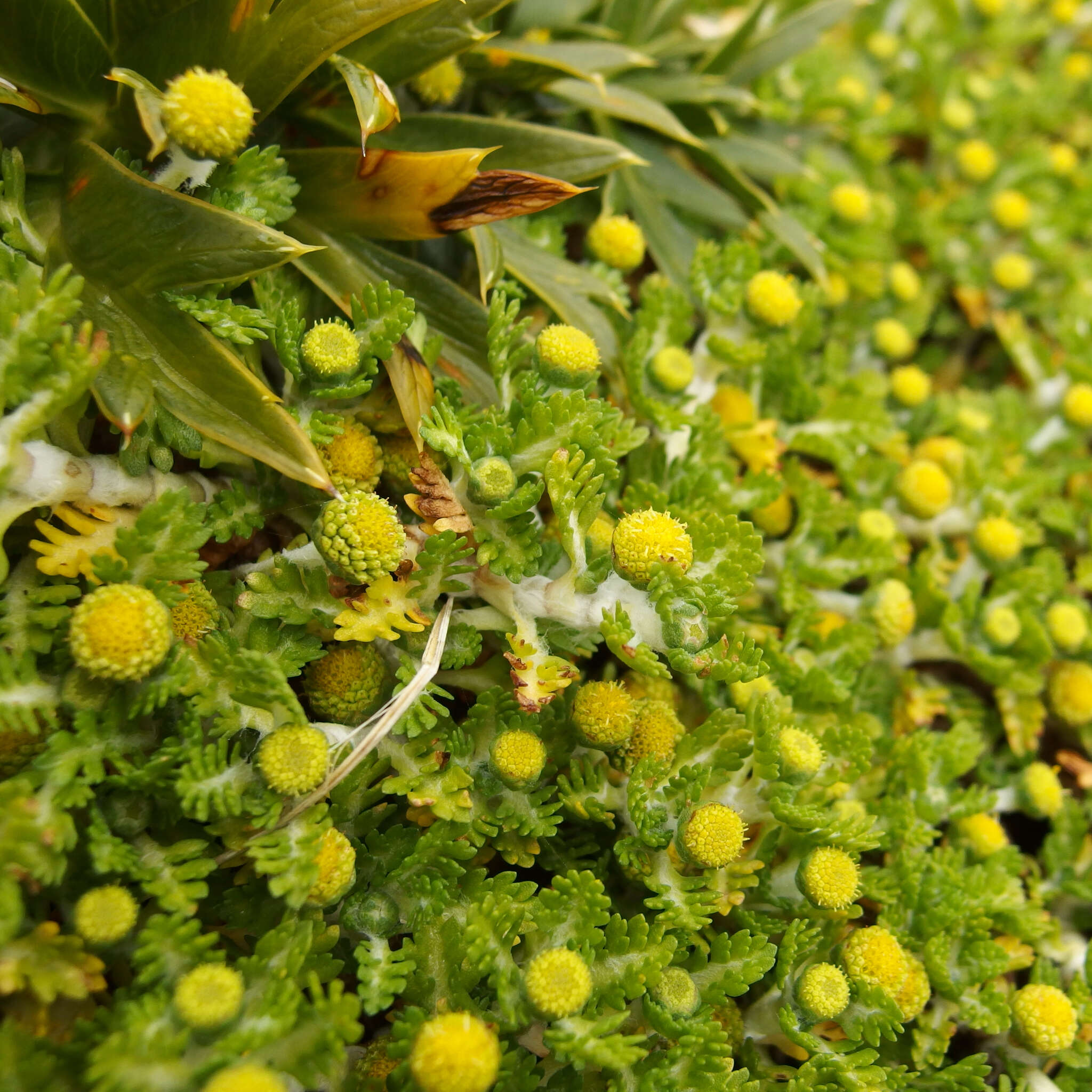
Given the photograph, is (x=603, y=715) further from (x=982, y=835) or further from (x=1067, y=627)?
(x=1067, y=627)

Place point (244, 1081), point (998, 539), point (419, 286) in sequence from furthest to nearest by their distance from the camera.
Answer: point (998, 539), point (419, 286), point (244, 1081)

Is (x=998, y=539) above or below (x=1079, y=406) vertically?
below

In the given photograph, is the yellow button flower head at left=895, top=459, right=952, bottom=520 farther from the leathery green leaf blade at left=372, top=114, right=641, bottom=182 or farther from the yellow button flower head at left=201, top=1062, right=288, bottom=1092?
the yellow button flower head at left=201, top=1062, right=288, bottom=1092

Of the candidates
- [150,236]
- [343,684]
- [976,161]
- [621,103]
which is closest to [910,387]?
[976,161]

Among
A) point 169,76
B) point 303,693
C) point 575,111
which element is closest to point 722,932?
point 303,693

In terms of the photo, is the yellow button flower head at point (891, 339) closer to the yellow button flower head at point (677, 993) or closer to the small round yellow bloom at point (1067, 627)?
the small round yellow bloom at point (1067, 627)

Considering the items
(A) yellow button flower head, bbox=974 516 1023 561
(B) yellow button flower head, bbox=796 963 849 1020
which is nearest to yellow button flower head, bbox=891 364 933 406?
(A) yellow button flower head, bbox=974 516 1023 561

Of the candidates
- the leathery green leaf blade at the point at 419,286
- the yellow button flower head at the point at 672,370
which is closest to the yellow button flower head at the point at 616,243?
the yellow button flower head at the point at 672,370
